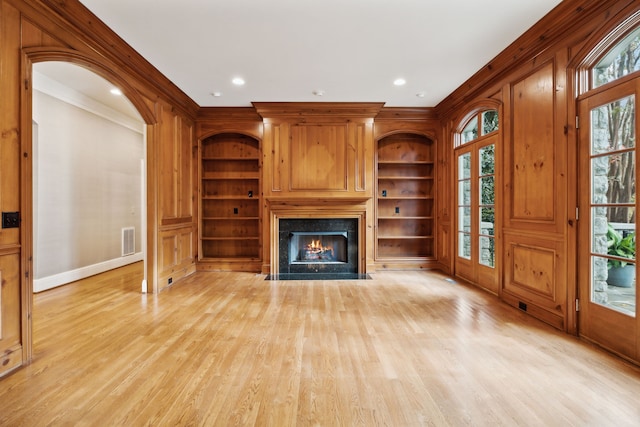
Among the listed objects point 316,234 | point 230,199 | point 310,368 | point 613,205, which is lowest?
point 310,368

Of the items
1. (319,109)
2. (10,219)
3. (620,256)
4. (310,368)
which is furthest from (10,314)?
(620,256)

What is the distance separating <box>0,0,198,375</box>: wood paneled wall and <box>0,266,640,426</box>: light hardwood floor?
1.58 feet

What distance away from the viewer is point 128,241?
231 inches

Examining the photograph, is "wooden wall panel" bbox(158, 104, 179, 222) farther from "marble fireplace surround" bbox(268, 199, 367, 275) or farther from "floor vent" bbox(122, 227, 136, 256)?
"floor vent" bbox(122, 227, 136, 256)

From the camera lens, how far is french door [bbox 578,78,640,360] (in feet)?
7.27

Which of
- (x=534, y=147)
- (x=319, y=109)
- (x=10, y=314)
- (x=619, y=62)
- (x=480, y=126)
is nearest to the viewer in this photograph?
(x=10, y=314)

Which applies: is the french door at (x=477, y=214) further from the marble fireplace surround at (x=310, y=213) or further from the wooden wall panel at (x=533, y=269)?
the marble fireplace surround at (x=310, y=213)

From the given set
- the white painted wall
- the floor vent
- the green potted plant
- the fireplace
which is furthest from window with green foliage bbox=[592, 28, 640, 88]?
the floor vent

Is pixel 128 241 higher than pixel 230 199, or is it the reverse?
pixel 230 199

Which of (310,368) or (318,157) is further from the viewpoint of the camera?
(318,157)

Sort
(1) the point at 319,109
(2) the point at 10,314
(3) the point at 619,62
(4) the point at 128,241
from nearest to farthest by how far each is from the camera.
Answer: (2) the point at 10,314 → (3) the point at 619,62 → (1) the point at 319,109 → (4) the point at 128,241

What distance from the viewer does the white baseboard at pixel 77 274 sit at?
13.3ft

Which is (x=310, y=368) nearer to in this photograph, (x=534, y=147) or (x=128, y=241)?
(x=534, y=147)

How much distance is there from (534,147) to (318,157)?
309cm
